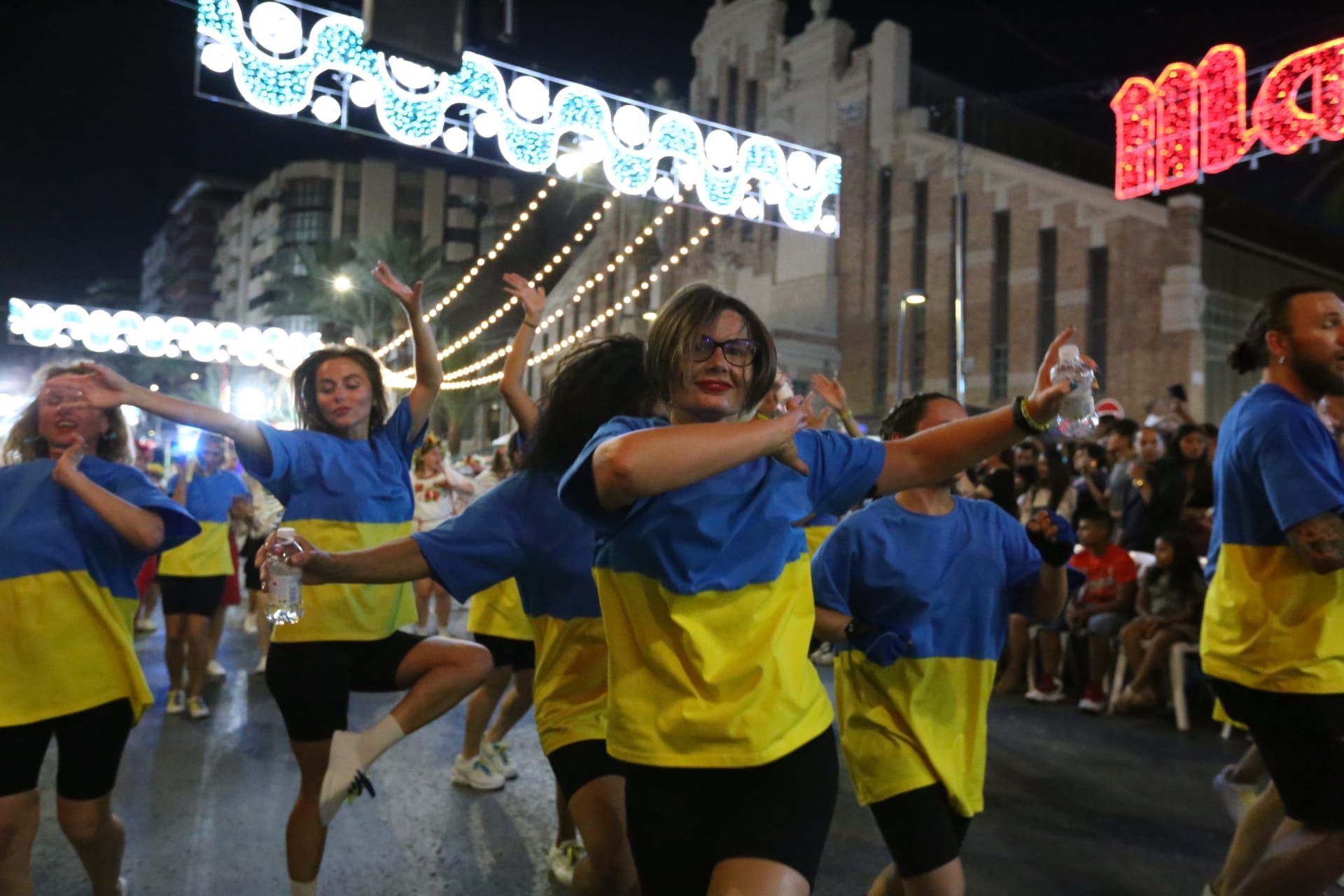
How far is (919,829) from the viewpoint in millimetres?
2725

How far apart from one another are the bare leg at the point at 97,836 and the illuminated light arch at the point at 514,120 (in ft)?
18.7

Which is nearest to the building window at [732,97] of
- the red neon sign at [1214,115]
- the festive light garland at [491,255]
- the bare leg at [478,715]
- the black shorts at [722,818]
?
the festive light garland at [491,255]

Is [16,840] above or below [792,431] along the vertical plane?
below

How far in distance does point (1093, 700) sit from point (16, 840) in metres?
7.20

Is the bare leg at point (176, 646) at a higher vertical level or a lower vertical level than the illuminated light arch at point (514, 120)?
lower

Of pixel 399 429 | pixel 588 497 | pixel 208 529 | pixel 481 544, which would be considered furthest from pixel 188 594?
pixel 588 497

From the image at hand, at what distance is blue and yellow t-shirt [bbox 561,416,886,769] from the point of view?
→ 2.00m

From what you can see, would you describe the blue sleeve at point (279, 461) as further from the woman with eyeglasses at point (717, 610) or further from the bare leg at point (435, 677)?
the woman with eyeglasses at point (717, 610)

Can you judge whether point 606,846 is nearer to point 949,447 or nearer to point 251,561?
point 949,447

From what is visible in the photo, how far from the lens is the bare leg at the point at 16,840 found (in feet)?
9.80

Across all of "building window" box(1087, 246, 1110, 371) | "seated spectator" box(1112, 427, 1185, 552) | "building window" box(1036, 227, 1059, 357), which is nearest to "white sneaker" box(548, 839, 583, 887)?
"seated spectator" box(1112, 427, 1185, 552)

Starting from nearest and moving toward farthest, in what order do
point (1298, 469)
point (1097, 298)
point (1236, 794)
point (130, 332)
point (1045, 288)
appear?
point (1298, 469) → point (1236, 794) → point (130, 332) → point (1097, 298) → point (1045, 288)

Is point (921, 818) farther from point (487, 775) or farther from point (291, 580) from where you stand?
point (487, 775)

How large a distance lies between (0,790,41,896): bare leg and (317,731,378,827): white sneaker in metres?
0.84
